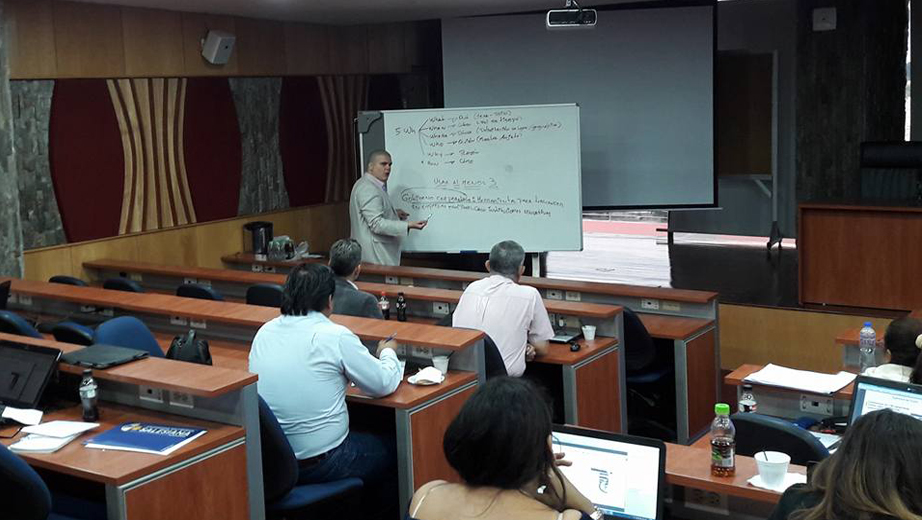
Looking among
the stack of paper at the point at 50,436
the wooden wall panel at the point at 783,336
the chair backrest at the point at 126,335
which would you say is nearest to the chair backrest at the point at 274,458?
the stack of paper at the point at 50,436

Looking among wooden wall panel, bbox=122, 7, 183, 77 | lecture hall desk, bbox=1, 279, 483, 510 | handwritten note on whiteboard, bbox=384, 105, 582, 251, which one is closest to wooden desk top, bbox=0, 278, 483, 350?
lecture hall desk, bbox=1, 279, 483, 510

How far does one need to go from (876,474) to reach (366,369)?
2.29 meters

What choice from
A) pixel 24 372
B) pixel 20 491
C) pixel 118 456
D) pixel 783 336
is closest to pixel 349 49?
pixel 783 336

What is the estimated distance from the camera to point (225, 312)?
211 inches

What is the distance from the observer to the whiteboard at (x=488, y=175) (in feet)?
27.5

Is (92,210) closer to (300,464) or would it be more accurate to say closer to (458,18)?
(458,18)

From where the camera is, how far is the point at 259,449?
12.5 feet

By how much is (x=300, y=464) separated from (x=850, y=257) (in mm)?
4813

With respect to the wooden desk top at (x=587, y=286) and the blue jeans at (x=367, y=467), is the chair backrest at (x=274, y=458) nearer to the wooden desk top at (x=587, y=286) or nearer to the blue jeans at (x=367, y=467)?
the blue jeans at (x=367, y=467)

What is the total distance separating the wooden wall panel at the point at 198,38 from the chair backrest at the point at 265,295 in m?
3.18

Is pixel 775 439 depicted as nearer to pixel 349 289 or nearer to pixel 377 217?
pixel 349 289

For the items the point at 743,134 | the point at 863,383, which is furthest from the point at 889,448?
the point at 743,134

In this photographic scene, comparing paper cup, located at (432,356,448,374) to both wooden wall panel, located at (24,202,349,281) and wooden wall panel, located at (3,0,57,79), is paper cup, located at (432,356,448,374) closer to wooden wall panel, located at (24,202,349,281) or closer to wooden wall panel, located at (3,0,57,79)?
wooden wall panel, located at (24,202,349,281)

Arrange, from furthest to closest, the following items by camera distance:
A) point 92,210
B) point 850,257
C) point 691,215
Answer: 1. point 691,215
2. point 92,210
3. point 850,257
